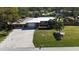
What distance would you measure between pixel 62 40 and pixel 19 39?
1.52 metres

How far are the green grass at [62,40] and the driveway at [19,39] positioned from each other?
0.25 m

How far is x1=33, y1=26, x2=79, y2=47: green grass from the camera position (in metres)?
7.91

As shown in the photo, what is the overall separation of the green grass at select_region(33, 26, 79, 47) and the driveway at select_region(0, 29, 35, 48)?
9.8 inches

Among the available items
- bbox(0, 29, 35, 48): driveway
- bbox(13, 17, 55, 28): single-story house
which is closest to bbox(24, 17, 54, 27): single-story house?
bbox(13, 17, 55, 28): single-story house

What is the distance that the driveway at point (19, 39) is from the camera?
26.1 ft

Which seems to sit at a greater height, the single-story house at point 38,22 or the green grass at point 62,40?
the single-story house at point 38,22

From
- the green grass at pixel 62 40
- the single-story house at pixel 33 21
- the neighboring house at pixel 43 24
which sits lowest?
the green grass at pixel 62 40

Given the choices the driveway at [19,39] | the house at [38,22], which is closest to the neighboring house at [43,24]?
the house at [38,22]

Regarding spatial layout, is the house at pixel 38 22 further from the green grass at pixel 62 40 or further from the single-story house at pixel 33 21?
the green grass at pixel 62 40

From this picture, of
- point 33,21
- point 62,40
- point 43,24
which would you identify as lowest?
point 62,40

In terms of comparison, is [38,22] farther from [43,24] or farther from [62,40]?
[62,40]

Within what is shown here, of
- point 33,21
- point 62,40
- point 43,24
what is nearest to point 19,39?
point 33,21

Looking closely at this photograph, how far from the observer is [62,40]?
793 cm

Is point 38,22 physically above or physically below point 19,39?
above
